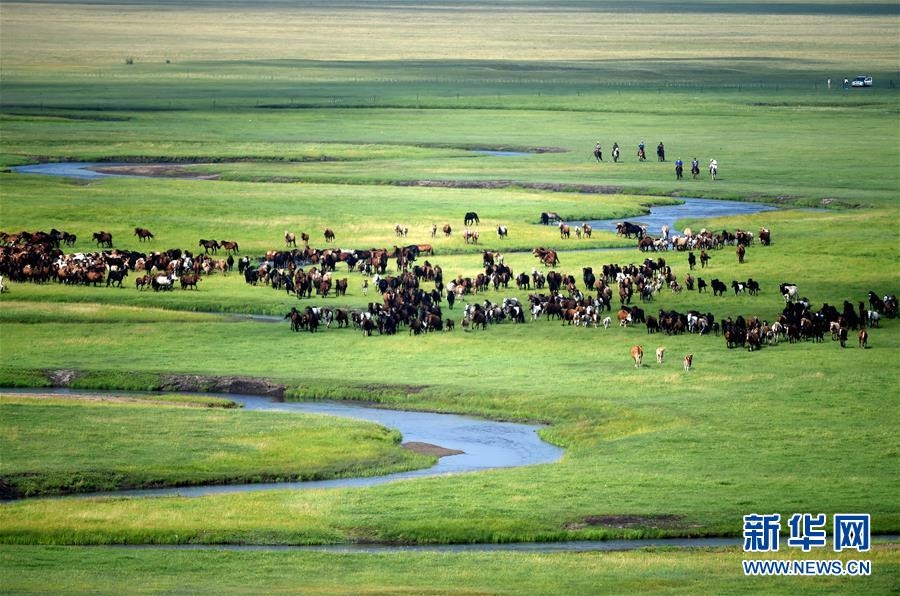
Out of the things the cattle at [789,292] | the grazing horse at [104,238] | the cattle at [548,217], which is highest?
the cattle at [548,217]

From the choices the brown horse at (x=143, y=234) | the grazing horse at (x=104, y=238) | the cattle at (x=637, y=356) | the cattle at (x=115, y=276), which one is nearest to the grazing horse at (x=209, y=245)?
the brown horse at (x=143, y=234)

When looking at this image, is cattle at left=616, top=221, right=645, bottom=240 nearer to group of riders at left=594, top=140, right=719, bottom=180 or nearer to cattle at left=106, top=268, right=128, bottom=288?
group of riders at left=594, top=140, right=719, bottom=180

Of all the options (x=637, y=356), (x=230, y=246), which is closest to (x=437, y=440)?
(x=637, y=356)

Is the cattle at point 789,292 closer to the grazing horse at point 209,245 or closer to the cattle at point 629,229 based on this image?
the cattle at point 629,229

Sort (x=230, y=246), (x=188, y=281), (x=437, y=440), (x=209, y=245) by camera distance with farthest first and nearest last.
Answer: (x=209, y=245) < (x=230, y=246) < (x=188, y=281) < (x=437, y=440)

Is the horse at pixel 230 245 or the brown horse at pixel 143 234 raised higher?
the brown horse at pixel 143 234

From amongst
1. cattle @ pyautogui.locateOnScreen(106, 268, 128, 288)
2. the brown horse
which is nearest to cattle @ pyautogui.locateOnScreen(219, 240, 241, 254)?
the brown horse

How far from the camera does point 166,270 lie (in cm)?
6712

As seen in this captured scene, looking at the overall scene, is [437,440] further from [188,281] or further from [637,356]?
[188,281]

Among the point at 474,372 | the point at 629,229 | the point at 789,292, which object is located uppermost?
the point at 629,229

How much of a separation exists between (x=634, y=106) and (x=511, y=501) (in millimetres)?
112254

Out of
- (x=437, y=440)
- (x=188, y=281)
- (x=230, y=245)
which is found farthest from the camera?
(x=230, y=245)

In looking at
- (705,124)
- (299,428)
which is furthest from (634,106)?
(299,428)

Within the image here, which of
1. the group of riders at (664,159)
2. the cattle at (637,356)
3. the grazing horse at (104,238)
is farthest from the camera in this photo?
the group of riders at (664,159)
